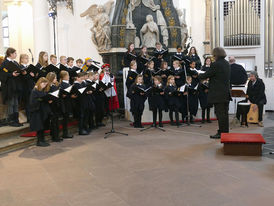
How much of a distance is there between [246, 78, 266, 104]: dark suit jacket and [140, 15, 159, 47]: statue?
352 centimetres

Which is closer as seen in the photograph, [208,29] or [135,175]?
[135,175]

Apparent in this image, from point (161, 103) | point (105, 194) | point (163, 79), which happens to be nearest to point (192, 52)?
point (163, 79)

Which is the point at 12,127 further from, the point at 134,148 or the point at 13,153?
the point at 134,148

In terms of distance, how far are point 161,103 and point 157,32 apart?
3.40m

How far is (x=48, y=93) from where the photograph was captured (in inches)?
281

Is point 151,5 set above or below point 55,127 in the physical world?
above

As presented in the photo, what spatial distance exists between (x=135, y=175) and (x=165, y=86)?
4.68m

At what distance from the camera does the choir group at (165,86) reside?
30.1ft

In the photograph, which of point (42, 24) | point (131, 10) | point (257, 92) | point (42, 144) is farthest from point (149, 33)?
point (42, 144)

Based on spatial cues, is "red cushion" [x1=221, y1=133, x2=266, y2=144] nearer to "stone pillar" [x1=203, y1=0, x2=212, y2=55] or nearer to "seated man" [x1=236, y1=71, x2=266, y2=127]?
"seated man" [x1=236, y1=71, x2=266, y2=127]

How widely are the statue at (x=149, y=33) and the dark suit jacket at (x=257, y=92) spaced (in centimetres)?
A: 352

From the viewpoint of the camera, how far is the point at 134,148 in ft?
22.6

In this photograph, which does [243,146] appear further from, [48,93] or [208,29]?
[208,29]

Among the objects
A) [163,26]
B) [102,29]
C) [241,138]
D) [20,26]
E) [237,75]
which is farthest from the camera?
[20,26]
